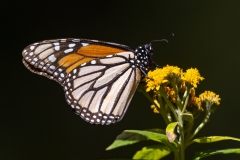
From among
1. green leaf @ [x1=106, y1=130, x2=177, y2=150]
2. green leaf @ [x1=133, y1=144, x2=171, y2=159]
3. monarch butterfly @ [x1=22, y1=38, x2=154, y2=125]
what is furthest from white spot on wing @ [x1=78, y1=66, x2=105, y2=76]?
green leaf @ [x1=106, y1=130, x2=177, y2=150]

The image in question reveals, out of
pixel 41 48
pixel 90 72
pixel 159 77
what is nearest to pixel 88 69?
pixel 90 72

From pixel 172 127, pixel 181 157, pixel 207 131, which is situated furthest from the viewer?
pixel 207 131

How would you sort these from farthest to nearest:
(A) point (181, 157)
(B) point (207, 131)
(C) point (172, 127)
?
(B) point (207, 131)
(A) point (181, 157)
(C) point (172, 127)

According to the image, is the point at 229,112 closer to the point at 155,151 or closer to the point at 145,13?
the point at 145,13

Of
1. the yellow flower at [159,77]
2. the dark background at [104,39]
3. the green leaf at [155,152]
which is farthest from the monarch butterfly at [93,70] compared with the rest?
the dark background at [104,39]

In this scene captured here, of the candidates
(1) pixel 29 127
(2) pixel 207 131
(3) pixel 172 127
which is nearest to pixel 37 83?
(1) pixel 29 127

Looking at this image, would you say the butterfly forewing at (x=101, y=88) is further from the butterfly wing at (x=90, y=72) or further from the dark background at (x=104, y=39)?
the dark background at (x=104, y=39)
